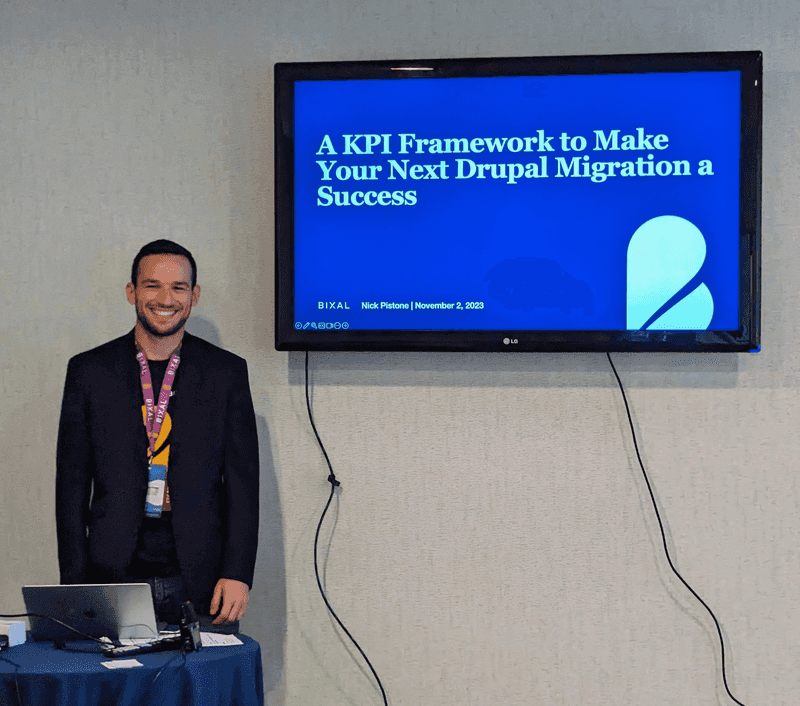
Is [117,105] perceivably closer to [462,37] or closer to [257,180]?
[257,180]

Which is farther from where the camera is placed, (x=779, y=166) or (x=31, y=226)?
(x=31, y=226)

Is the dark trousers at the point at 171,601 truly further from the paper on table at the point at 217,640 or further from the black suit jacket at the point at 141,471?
the paper on table at the point at 217,640

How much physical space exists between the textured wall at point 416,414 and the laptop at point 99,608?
2.87 feet

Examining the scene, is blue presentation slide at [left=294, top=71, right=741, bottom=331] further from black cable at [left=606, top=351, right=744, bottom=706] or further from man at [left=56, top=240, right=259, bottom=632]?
man at [left=56, top=240, right=259, bottom=632]

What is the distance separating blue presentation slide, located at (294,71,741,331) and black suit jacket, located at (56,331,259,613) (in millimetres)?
508

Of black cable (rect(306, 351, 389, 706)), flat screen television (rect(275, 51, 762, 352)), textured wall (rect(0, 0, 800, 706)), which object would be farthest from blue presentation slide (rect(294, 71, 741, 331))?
black cable (rect(306, 351, 389, 706))

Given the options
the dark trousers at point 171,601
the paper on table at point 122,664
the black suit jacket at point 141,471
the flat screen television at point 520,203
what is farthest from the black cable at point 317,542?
the paper on table at point 122,664

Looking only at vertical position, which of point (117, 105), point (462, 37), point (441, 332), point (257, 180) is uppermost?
point (462, 37)

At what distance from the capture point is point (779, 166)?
8.89 ft

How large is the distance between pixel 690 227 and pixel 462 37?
3.28ft

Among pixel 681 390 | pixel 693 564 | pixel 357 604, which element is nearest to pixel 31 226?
pixel 357 604

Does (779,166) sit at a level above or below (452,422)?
above

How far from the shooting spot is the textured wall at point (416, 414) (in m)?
Answer: 2.71

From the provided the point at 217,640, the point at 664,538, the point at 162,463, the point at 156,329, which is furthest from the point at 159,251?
the point at 664,538
